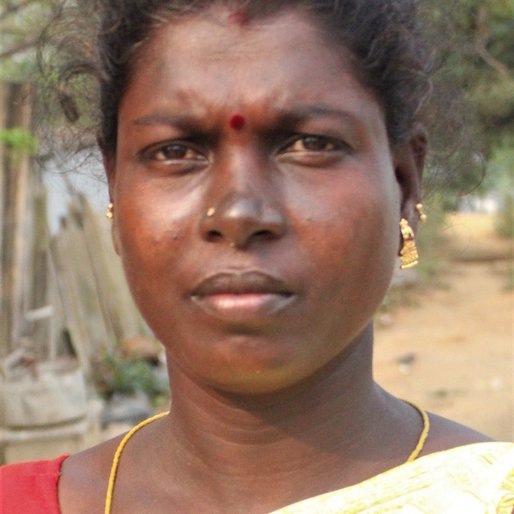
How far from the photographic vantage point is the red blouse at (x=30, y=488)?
1773mm

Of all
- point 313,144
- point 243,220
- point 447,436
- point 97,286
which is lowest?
point 97,286

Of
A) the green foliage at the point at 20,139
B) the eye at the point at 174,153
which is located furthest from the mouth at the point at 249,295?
the green foliage at the point at 20,139

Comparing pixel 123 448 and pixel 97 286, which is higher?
pixel 123 448

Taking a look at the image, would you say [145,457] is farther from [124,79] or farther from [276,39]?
[276,39]

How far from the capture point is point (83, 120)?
2033 mm

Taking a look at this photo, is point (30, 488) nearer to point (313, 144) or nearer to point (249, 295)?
point (249, 295)

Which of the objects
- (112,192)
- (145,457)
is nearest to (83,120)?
(112,192)

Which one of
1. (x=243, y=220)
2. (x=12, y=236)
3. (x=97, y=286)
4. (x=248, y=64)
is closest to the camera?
(x=243, y=220)

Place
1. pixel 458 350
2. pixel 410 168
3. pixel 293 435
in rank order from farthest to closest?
pixel 458 350 < pixel 410 168 < pixel 293 435

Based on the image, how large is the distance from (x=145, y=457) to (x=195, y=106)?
68 centimetres

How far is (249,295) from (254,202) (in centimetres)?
14

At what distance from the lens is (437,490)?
145 centimetres

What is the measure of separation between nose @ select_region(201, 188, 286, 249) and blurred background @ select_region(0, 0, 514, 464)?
681 millimetres

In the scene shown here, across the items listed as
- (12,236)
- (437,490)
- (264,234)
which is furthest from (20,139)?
(437,490)
